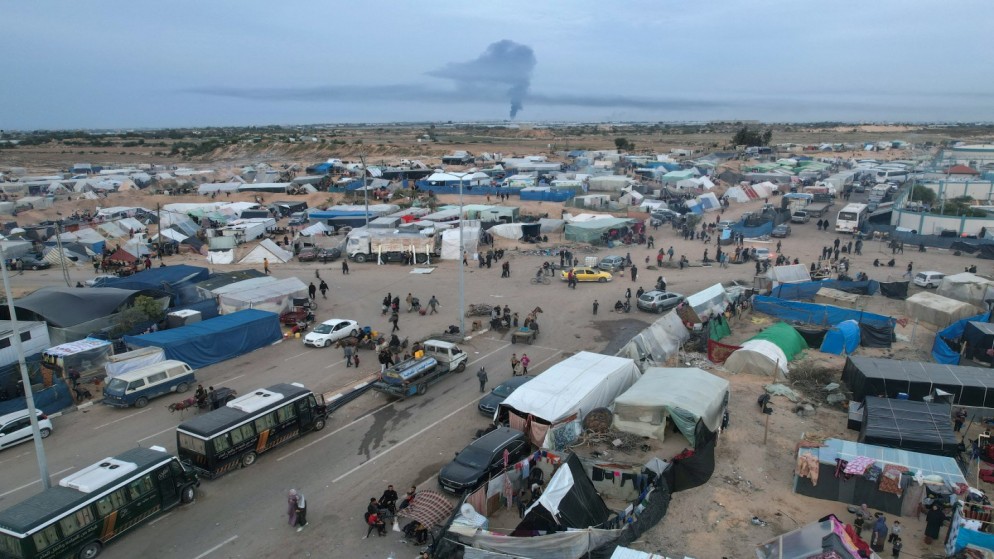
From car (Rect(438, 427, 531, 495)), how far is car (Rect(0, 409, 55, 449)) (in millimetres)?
10929

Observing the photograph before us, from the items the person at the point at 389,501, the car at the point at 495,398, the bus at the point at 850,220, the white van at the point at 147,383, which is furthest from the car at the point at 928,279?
the white van at the point at 147,383

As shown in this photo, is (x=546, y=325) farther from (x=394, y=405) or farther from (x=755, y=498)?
(x=755, y=498)

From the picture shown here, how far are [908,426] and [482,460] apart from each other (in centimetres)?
1016

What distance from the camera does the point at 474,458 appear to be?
13.0 m

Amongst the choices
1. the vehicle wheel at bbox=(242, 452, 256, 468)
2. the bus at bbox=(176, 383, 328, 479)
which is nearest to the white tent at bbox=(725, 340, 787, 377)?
the bus at bbox=(176, 383, 328, 479)

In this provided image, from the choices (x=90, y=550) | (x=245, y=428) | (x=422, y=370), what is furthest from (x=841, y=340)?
(x=90, y=550)

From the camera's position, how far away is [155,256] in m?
38.2

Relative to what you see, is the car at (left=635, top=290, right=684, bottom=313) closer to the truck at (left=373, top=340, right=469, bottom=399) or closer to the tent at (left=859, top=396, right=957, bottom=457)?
the truck at (left=373, top=340, right=469, bottom=399)

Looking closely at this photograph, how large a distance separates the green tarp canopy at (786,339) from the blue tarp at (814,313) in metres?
2.55

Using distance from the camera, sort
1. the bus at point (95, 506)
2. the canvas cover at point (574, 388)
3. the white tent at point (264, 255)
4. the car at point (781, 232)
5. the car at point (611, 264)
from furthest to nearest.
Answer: the car at point (781, 232) < the white tent at point (264, 255) < the car at point (611, 264) < the canvas cover at point (574, 388) < the bus at point (95, 506)

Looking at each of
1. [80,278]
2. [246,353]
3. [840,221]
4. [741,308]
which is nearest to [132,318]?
[246,353]

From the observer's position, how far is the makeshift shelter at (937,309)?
77.4 ft

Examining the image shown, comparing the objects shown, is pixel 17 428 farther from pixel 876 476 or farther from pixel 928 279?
pixel 928 279

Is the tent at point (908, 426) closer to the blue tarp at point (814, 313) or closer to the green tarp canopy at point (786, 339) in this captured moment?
the green tarp canopy at point (786, 339)
